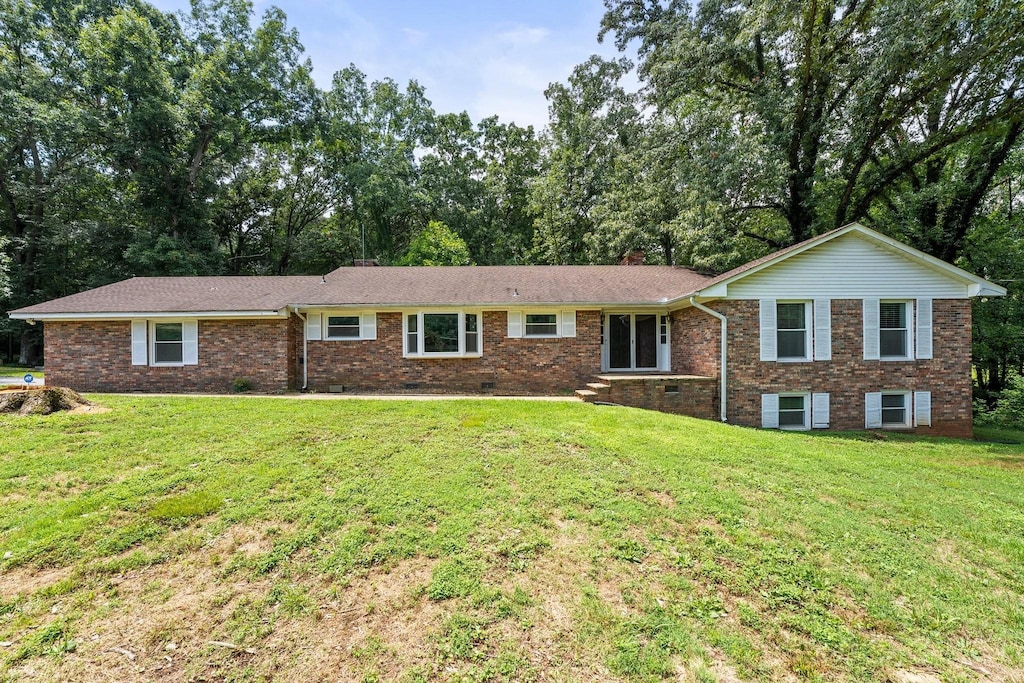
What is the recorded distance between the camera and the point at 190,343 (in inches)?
458

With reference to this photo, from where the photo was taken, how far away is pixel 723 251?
15.1 m

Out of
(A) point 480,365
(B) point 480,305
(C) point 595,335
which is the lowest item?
(A) point 480,365

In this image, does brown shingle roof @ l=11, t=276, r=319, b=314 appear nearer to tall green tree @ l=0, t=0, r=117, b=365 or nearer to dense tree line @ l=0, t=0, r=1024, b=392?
dense tree line @ l=0, t=0, r=1024, b=392

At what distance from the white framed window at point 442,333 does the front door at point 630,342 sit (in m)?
4.15

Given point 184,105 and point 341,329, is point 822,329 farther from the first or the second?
point 184,105

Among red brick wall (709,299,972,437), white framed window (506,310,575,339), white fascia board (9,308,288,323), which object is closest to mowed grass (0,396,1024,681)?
red brick wall (709,299,972,437)

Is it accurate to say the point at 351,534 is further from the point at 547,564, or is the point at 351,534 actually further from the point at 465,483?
the point at 547,564

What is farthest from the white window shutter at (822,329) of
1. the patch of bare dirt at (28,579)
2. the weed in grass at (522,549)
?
the patch of bare dirt at (28,579)

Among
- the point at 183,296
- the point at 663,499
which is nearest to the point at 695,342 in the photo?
the point at 663,499

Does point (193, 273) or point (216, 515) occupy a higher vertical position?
point (193, 273)

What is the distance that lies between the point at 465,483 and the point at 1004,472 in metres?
9.17

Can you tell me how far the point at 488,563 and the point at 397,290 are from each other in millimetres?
10334

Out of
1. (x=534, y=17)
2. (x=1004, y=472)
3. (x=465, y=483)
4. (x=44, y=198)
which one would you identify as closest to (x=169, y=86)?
(x=44, y=198)

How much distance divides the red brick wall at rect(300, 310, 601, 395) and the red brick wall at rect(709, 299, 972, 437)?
3.69 meters
